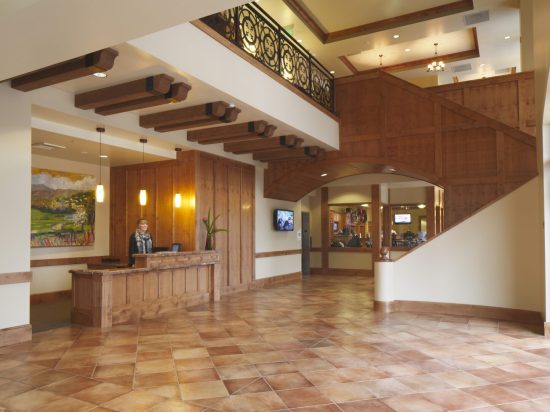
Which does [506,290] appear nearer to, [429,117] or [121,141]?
[429,117]

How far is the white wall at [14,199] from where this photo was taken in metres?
4.96

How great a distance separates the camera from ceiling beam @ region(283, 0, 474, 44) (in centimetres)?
866

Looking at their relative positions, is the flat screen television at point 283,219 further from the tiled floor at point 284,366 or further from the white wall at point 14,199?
the white wall at point 14,199

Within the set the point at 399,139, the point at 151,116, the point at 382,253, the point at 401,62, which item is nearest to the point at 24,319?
the point at 151,116

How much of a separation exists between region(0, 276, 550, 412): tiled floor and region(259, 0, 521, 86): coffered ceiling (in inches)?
245

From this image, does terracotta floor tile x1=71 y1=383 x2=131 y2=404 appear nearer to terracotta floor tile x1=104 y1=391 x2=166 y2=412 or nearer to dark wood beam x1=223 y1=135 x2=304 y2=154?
terracotta floor tile x1=104 y1=391 x2=166 y2=412

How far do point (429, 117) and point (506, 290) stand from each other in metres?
3.76

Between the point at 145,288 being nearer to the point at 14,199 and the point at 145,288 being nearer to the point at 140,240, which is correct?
the point at 140,240

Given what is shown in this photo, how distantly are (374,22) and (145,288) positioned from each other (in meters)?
7.49

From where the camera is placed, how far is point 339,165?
955cm

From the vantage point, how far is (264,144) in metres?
8.57

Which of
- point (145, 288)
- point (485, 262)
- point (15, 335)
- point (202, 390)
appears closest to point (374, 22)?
point (485, 262)

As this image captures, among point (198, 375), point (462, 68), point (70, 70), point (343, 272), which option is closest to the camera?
point (198, 375)

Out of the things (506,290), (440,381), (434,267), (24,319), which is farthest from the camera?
(434,267)
